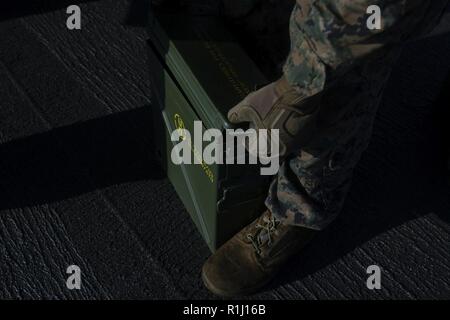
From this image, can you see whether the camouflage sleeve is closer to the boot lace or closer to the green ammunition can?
the green ammunition can

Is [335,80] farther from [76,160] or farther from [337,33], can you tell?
[76,160]

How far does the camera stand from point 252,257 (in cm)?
172

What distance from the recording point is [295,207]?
5.26ft

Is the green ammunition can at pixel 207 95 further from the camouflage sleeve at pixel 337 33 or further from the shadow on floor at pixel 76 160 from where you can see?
the shadow on floor at pixel 76 160

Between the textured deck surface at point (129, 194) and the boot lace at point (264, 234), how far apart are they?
0.45ft

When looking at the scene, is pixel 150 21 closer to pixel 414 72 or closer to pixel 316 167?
pixel 316 167

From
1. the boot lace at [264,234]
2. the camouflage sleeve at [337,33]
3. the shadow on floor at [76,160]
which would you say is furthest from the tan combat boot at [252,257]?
the camouflage sleeve at [337,33]

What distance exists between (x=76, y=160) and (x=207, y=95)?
0.86 meters

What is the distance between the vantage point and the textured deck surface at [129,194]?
1734mm

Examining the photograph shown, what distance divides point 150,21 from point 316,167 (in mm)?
659

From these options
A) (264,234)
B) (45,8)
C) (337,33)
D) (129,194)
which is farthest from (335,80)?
(45,8)

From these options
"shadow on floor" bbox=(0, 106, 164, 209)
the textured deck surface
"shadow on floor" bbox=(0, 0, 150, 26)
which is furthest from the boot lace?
"shadow on floor" bbox=(0, 0, 150, 26)

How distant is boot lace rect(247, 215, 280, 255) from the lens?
5.56ft

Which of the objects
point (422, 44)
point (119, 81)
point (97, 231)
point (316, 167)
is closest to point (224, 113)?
point (316, 167)
